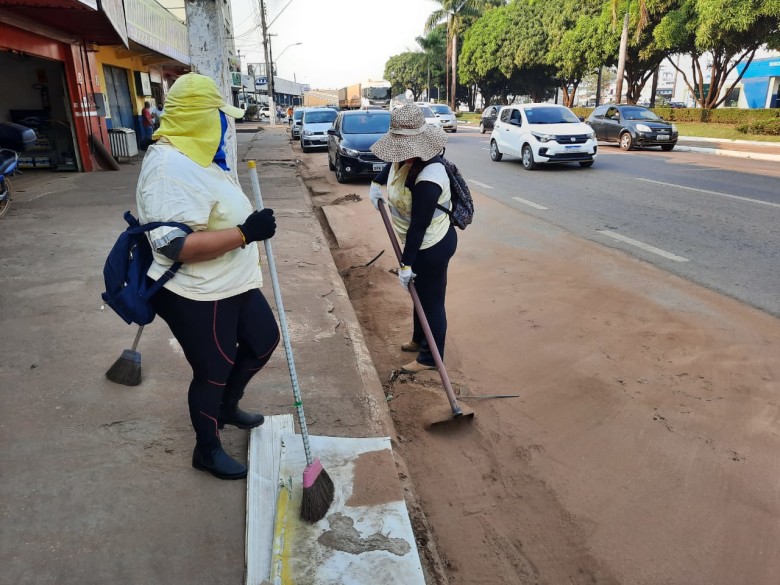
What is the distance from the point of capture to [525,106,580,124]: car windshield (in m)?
14.9

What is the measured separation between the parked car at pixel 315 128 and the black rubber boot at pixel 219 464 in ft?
63.1

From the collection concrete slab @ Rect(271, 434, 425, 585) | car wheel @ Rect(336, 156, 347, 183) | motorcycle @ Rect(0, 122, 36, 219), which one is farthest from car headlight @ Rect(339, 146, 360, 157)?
A: concrete slab @ Rect(271, 434, 425, 585)

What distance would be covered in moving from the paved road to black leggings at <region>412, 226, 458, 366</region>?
125 inches

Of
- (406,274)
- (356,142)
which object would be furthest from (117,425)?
(356,142)

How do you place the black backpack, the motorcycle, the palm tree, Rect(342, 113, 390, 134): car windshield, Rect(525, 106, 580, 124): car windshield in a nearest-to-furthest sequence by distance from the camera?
the black backpack
the motorcycle
Rect(342, 113, 390, 134): car windshield
Rect(525, 106, 580, 124): car windshield
the palm tree

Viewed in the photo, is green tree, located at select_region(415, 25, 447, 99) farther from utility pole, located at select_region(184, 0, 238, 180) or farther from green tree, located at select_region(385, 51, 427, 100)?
utility pole, located at select_region(184, 0, 238, 180)

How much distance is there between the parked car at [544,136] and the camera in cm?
1400

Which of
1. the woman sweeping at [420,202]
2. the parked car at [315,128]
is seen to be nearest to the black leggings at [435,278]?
the woman sweeping at [420,202]

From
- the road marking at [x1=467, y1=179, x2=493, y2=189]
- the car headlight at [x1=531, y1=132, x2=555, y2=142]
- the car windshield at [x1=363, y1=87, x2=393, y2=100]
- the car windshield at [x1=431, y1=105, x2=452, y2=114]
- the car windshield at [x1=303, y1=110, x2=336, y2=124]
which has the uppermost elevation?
the car windshield at [x1=363, y1=87, x2=393, y2=100]

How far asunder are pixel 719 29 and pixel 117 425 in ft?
94.4

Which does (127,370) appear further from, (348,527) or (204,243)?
(348,527)

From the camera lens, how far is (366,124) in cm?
1404

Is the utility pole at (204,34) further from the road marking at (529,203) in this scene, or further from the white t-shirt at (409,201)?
the road marking at (529,203)

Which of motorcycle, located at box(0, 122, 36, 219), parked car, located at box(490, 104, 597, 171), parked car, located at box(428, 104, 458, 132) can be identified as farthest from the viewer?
parked car, located at box(428, 104, 458, 132)
